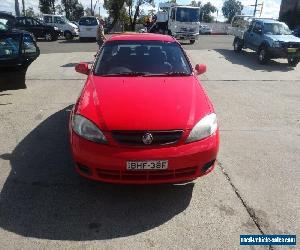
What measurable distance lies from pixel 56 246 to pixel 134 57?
308 centimetres

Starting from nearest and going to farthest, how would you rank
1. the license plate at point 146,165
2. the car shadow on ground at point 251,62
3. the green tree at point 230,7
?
the license plate at point 146,165
the car shadow on ground at point 251,62
the green tree at point 230,7

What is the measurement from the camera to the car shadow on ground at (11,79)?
25.4 ft

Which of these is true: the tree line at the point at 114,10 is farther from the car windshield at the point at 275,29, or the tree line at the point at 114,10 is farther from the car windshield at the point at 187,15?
the car windshield at the point at 275,29

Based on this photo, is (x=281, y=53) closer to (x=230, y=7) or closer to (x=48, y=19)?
(x=48, y=19)

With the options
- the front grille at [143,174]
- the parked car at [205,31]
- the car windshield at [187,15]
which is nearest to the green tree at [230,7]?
the parked car at [205,31]

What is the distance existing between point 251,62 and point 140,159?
42.3 feet

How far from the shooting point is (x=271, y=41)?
47.7ft

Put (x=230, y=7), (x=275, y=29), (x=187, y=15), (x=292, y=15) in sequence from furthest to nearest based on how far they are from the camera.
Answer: (x=230, y=7)
(x=292, y=15)
(x=187, y=15)
(x=275, y=29)

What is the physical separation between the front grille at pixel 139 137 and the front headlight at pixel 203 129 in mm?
194

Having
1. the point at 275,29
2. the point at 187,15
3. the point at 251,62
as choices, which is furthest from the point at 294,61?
the point at 187,15

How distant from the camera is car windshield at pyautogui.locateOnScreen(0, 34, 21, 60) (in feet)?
24.5

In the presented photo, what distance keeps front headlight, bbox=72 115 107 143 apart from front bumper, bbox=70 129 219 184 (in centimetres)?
5

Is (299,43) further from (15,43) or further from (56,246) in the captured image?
(56,246)

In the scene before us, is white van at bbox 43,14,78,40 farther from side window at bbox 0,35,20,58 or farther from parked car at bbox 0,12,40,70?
side window at bbox 0,35,20,58
